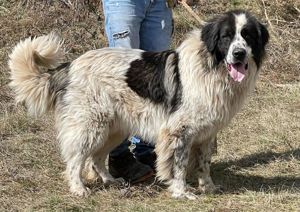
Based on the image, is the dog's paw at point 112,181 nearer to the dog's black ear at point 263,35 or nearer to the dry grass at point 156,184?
the dry grass at point 156,184

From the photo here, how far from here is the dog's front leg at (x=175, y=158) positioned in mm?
3789

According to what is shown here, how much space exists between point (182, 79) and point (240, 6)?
21.9 ft

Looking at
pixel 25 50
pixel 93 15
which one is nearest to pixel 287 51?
pixel 93 15

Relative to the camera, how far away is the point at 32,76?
3941 millimetres

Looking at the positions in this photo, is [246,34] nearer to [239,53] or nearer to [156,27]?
[239,53]

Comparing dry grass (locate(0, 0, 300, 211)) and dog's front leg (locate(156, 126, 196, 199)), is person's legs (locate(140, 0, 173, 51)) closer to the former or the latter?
dog's front leg (locate(156, 126, 196, 199))

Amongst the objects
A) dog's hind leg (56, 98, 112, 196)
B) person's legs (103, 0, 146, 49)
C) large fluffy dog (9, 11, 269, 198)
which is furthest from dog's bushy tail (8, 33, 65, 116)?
person's legs (103, 0, 146, 49)

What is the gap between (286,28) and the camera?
8453 millimetres

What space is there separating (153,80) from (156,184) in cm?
97

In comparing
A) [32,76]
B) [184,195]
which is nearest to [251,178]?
[184,195]

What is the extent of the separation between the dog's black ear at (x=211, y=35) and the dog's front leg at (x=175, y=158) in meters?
0.65

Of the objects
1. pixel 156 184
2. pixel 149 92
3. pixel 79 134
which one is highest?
pixel 149 92

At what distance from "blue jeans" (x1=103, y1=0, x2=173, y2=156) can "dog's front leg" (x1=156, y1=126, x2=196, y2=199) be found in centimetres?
69

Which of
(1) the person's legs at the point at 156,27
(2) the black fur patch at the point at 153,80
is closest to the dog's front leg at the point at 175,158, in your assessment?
(2) the black fur patch at the point at 153,80
